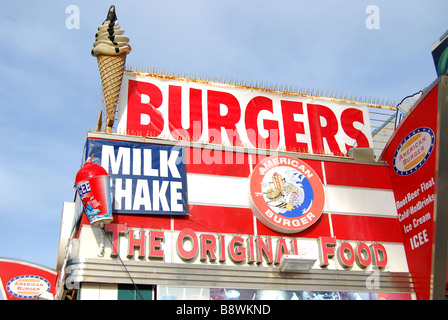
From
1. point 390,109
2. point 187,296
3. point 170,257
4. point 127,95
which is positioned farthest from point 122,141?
point 390,109

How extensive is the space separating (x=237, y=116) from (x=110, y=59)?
5120mm

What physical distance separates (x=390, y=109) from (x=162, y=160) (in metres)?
10.8

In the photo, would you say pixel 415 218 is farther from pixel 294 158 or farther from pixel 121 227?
pixel 121 227

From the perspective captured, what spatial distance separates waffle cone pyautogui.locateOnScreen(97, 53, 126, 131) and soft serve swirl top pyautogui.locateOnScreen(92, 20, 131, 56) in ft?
0.68

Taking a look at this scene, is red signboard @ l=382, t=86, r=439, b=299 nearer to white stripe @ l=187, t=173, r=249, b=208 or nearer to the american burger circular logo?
the american burger circular logo

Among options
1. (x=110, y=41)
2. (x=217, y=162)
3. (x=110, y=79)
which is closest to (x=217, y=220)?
(x=217, y=162)

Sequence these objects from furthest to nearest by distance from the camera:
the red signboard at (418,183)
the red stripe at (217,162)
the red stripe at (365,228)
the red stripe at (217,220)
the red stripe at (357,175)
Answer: the red stripe at (357,175) < the red stripe at (365,228) < the red stripe at (217,162) < the red signboard at (418,183) < the red stripe at (217,220)

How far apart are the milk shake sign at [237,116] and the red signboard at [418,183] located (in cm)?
263

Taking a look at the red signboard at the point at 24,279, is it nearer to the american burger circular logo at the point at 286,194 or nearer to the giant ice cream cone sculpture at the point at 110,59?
the giant ice cream cone sculpture at the point at 110,59

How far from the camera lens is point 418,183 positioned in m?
17.9

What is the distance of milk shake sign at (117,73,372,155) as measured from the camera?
19.2m

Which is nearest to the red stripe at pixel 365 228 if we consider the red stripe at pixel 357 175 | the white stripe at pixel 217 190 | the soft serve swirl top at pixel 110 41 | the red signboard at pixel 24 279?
the red stripe at pixel 357 175

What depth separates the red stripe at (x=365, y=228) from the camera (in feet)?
58.7

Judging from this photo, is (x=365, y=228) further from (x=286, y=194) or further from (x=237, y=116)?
(x=237, y=116)
